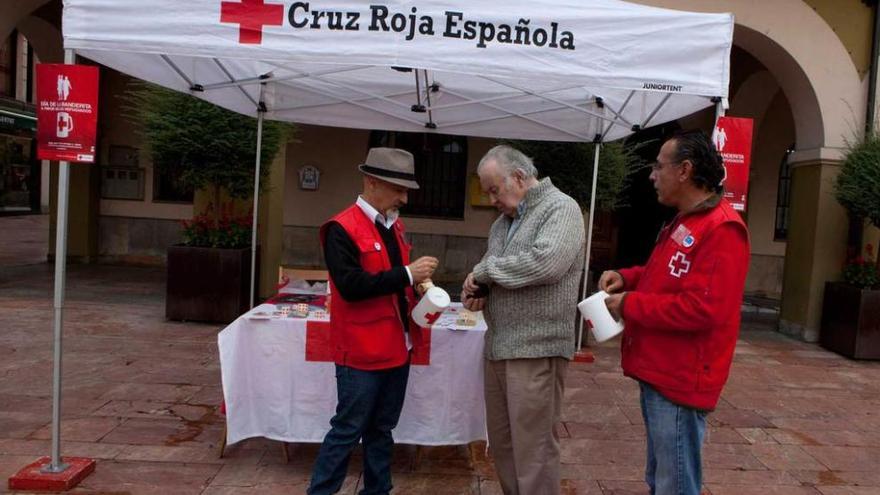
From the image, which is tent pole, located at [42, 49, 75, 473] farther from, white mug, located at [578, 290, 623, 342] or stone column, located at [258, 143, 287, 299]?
stone column, located at [258, 143, 287, 299]

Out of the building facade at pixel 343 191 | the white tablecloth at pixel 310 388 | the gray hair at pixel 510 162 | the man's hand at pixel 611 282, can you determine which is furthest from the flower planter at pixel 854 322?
the gray hair at pixel 510 162

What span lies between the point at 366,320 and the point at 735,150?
3284 millimetres

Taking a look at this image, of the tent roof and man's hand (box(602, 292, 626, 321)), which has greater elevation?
the tent roof

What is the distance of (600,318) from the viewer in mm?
2656

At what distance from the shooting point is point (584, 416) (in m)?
5.09

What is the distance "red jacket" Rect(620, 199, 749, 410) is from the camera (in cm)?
231

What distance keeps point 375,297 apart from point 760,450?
127 inches

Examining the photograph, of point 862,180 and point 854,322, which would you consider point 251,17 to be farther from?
point 854,322

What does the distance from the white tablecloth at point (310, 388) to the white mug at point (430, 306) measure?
0.73 m

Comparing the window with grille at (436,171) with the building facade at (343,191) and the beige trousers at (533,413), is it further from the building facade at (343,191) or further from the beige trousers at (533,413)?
the beige trousers at (533,413)

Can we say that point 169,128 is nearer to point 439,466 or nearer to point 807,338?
point 439,466

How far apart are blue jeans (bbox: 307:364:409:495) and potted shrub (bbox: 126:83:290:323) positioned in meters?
4.70

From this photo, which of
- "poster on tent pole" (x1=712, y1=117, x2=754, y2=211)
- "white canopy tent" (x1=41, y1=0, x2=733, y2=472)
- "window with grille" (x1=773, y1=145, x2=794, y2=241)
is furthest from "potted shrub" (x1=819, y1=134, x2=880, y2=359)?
"white canopy tent" (x1=41, y1=0, x2=733, y2=472)

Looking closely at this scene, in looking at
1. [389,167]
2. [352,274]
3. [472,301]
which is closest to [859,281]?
[472,301]
